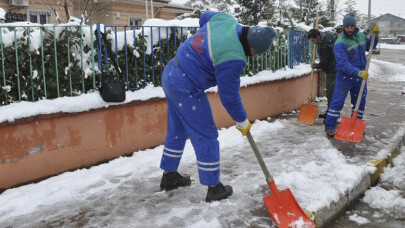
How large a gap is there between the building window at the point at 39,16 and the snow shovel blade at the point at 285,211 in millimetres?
12579

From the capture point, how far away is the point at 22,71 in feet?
12.9

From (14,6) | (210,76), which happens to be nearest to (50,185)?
(210,76)

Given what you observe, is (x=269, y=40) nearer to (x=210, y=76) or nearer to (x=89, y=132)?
(x=210, y=76)

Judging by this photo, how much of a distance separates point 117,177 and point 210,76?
175 cm

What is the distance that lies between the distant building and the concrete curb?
364 feet

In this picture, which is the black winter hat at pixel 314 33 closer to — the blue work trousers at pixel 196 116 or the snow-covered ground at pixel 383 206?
the snow-covered ground at pixel 383 206

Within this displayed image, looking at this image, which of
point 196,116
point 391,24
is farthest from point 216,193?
point 391,24

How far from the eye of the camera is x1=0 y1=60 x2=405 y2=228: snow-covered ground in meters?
3.13

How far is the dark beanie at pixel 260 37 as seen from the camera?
9.61 ft

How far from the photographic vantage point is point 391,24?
104250 mm

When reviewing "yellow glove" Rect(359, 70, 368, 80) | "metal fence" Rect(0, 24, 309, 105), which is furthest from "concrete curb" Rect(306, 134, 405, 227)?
"metal fence" Rect(0, 24, 309, 105)

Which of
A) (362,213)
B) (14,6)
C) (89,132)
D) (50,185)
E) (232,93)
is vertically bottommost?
(362,213)

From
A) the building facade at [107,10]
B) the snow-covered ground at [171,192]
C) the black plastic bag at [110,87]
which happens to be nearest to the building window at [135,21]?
the building facade at [107,10]

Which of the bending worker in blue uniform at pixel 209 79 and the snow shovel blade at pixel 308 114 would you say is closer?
the bending worker in blue uniform at pixel 209 79
